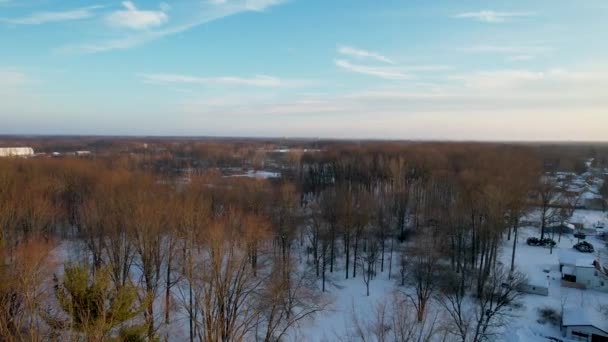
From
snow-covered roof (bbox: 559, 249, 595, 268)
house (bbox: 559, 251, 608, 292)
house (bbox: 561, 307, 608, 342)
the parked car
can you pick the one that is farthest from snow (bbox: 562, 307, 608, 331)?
the parked car

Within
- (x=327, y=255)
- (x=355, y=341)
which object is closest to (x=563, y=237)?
(x=327, y=255)

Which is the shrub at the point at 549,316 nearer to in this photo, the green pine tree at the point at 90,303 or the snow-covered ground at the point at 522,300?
the snow-covered ground at the point at 522,300

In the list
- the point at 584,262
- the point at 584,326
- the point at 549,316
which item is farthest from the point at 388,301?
the point at 584,262

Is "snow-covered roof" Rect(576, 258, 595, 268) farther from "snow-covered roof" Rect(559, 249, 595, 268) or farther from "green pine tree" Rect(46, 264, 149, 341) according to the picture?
"green pine tree" Rect(46, 264, 149, 341)

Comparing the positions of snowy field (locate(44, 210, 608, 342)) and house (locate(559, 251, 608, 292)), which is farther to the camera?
house (locate(559, 251, 608, 292))

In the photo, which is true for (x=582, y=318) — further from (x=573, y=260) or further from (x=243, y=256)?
(x=243, y=256)

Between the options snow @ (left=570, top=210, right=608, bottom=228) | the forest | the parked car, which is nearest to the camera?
the forest
